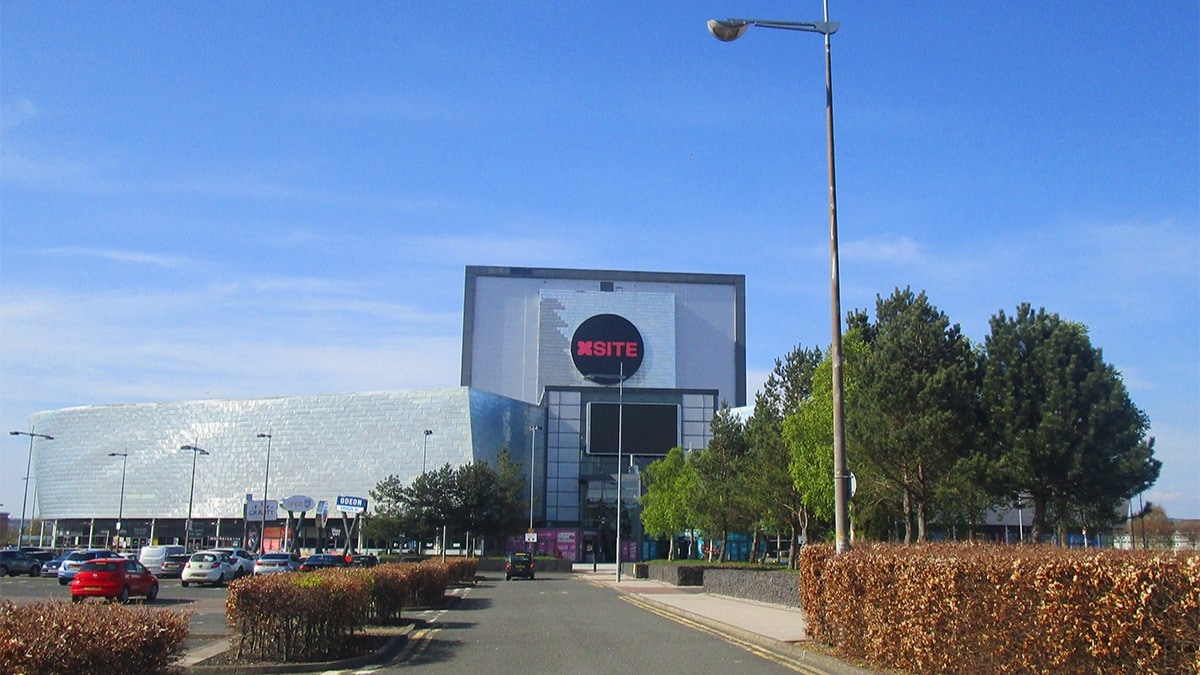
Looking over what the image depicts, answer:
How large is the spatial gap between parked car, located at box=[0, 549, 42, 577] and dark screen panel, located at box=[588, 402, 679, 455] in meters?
53.0

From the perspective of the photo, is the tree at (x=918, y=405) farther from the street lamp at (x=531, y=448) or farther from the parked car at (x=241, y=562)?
the street lamp at (x=531, y=448)

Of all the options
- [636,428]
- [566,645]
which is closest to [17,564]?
[566,645]

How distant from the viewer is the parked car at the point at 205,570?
140 feet

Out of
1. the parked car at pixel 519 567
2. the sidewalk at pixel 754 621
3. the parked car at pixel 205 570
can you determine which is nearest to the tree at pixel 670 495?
the parked car at pixel 519 567

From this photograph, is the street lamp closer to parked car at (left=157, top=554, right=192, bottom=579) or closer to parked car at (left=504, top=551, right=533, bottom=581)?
parked car at (left=504, top=551, right=533, bottom=581)

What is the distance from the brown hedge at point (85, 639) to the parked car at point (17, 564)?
166 ft

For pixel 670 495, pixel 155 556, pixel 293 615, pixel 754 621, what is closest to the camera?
pixel 293 615

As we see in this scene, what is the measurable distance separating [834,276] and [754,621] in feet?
32.3

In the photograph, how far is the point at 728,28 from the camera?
15.4m

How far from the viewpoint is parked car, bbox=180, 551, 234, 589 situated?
42.7 m

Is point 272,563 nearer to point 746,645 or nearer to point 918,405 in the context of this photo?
point 918,405

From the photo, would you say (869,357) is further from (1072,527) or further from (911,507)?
(1072,527)

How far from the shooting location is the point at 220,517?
4013 inches

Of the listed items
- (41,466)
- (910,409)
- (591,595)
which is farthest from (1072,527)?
(41,466)
